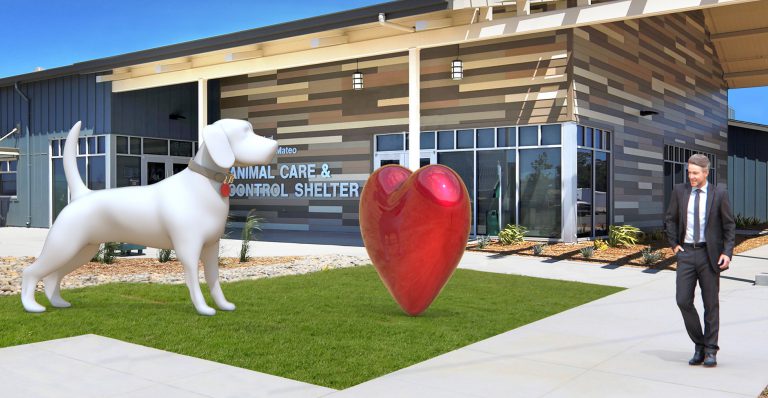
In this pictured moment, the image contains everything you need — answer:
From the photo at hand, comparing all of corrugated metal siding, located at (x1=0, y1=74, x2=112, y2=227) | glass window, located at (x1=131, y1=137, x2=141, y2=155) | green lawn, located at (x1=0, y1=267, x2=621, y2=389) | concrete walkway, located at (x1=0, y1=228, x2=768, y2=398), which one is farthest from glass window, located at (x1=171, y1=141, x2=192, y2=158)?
concrete walkway, located at (x1=0, y1=228, x2=768, y2=398)

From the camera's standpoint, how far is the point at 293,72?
61.8 feet

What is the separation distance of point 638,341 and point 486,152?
10.1 metres

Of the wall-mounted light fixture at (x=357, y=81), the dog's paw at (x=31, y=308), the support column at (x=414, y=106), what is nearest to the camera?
the dog's paw at (x=31, y=308)

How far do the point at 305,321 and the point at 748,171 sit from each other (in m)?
26.5

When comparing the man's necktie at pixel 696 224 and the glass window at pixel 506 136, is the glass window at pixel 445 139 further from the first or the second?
the man's necktie at pixel 696 224

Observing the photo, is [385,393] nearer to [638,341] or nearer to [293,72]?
[638,341]

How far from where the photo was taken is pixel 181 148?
21.0m

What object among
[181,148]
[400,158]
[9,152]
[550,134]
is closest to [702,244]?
[550,134]

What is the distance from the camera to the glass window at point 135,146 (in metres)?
19.7

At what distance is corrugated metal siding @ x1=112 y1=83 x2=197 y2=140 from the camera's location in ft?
63.4

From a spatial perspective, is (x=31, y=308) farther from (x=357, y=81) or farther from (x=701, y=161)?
(x=357, y=81)

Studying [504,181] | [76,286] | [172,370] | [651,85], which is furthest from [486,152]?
[172,370]

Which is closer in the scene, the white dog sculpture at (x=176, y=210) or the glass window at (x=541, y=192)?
the white dog sculpture at (x=176, y=210)

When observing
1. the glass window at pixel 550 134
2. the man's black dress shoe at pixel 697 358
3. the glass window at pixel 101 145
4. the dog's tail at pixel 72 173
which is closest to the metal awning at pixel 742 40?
the glass window at pixel 550 134
